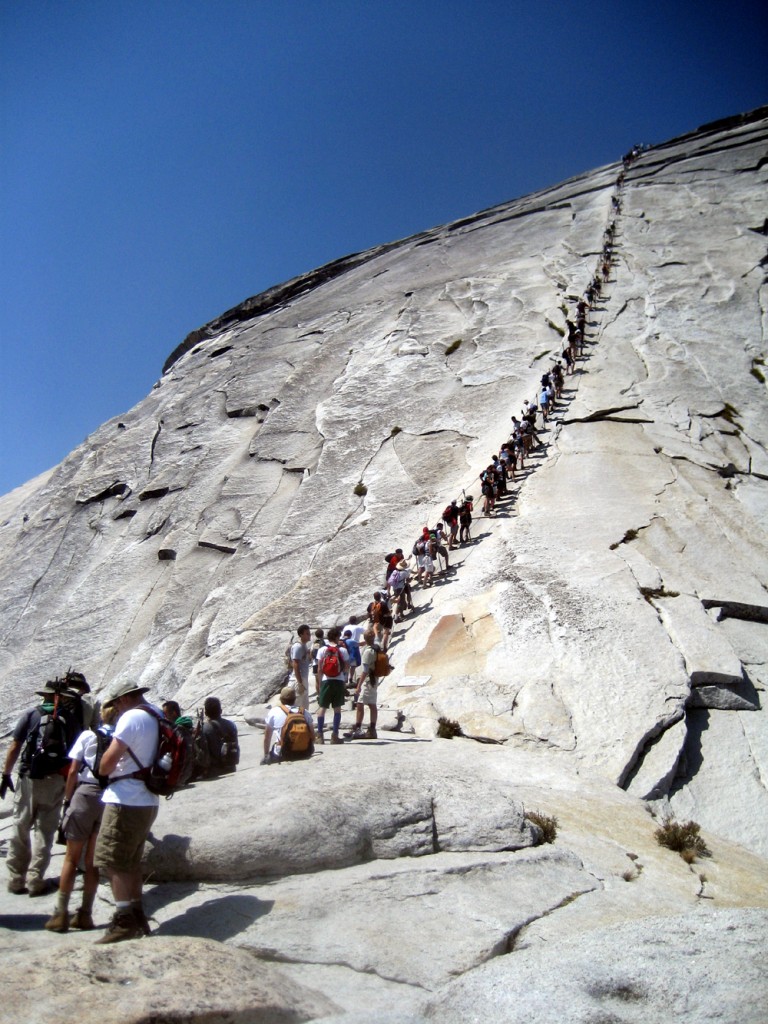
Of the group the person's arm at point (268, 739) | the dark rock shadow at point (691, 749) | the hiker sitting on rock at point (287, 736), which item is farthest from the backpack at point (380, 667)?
the dark rock shadow at point (691, 749)

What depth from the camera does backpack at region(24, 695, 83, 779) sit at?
6.96 meters

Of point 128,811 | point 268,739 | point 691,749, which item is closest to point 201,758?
point 268,739

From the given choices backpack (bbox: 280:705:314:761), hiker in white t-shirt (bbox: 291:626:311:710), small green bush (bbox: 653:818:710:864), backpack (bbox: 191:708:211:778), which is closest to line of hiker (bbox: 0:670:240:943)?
backpack (bbox: 191:708:211:778)

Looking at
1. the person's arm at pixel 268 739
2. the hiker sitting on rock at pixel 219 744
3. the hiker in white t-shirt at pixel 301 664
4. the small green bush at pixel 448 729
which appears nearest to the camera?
the hiker sitting on rock at pixel 219 744

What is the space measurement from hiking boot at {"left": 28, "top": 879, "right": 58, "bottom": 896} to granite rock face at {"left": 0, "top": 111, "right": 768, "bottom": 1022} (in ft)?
0.78

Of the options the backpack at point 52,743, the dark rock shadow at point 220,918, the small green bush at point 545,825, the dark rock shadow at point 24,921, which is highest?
the backpack at point 52,743

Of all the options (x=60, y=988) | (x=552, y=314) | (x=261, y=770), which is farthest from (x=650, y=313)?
(x=60, y=988)

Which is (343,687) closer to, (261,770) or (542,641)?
(261,770)

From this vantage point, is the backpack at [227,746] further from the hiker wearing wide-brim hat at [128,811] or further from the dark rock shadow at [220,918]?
the hiker wearing wide-brim hat at [128,811]

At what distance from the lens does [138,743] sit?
5934 mm

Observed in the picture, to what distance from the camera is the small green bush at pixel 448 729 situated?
40.4ft

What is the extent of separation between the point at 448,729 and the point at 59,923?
7329mm

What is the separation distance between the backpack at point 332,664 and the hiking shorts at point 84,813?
5.96 m

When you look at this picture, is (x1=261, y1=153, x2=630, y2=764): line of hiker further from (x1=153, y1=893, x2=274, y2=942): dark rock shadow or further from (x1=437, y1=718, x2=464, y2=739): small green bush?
(x1=153, y1=893, x2=274, y2=942): dark rock shadow
